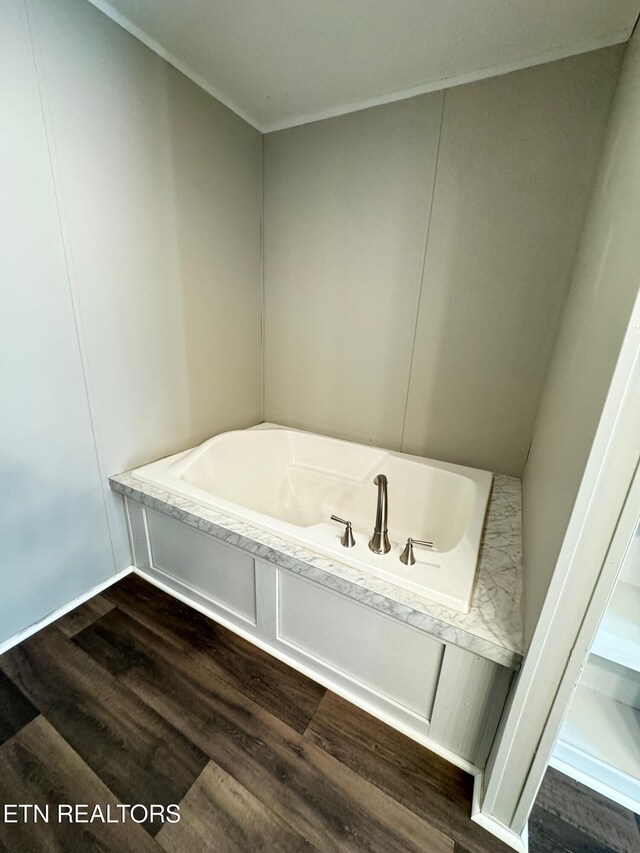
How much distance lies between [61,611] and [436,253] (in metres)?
2.49

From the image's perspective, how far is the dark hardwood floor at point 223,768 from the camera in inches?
34.2

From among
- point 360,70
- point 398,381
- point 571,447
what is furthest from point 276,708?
point 360,70

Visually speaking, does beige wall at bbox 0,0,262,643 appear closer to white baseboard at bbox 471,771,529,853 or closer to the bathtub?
the bathtub

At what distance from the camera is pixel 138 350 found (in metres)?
1.57

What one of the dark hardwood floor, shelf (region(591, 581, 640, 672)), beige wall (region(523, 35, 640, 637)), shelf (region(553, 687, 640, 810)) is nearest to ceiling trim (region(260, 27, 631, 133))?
beige wall (region(523, 35, 640, 637))

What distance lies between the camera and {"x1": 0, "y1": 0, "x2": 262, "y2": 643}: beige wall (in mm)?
1136

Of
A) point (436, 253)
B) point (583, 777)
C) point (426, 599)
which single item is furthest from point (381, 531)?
point (436, 253)

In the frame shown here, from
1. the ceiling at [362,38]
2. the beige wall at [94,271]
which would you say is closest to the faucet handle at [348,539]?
Result: the beige wall at [94,271]

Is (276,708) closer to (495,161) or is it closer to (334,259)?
(334,259)

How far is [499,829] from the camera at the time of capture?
0.88 m

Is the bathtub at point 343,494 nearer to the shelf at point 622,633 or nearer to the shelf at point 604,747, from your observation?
the shelf at point 622,633

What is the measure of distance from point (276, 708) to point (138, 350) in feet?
5.24

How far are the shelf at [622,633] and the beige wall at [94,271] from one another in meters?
1.86

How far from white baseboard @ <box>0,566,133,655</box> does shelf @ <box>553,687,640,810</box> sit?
6.31 ft
